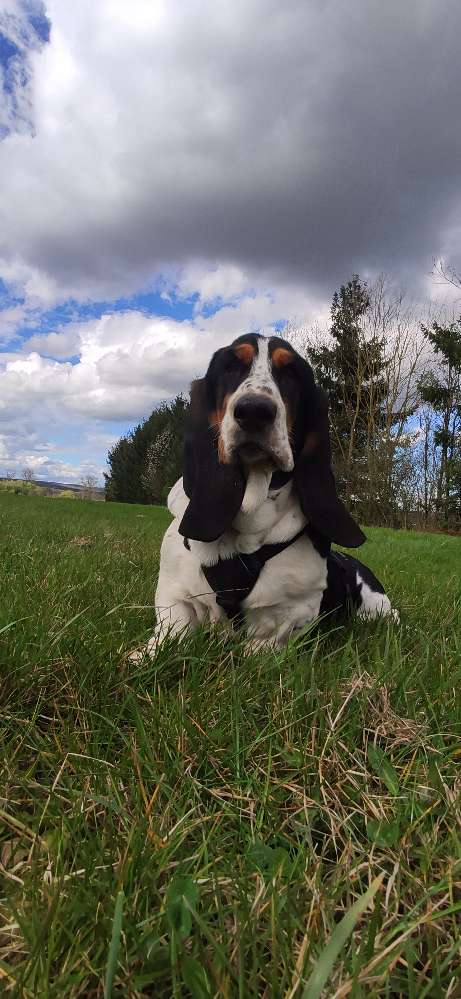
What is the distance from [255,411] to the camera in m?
2.37

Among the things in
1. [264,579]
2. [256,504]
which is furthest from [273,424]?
[264,579]

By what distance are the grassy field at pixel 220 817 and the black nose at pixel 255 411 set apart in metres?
0.90

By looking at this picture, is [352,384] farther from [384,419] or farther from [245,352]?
[245,352]

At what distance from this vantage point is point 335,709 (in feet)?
5.58

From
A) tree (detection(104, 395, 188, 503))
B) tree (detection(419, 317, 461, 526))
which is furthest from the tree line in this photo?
tree (detection(104, 395, 188, 503))

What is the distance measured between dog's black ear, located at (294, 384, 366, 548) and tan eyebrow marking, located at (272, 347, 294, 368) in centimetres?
19

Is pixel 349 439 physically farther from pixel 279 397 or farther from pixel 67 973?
pixel 67 973

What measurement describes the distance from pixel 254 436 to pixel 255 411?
11 cm

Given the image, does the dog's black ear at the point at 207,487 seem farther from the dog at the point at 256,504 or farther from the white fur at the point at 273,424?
the white fur at the point at 273,424

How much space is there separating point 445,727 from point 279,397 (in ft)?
4.62

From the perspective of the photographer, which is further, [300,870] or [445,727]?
[445,727]

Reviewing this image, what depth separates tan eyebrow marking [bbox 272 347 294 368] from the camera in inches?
103

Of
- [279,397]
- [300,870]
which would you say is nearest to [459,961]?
[300,870]

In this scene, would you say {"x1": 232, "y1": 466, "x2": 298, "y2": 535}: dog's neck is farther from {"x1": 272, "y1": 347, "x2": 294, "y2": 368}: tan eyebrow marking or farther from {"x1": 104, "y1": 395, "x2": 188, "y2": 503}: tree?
{"x1": 104, "y1": 395, "x2": 188, "y2": 503}: tree
